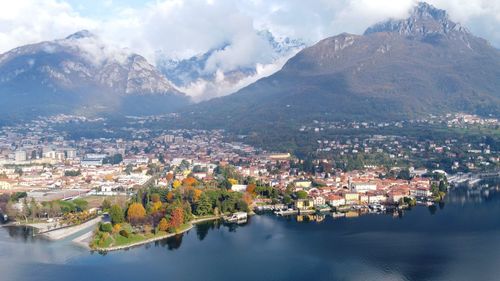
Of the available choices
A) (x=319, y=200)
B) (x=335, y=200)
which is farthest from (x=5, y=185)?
(x=335, y=200)

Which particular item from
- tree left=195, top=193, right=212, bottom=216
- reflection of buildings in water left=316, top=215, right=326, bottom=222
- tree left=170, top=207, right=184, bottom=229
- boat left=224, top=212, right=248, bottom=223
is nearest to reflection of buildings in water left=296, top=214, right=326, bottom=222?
reflection of buildings in water left=316, top=215, right=326, bottom=222

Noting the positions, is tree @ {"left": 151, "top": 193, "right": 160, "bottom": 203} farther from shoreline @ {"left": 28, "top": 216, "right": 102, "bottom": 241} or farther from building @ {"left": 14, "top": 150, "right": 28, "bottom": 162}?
building @ {"left": 14, "top": 150, "right": 28, "bottom": 162}

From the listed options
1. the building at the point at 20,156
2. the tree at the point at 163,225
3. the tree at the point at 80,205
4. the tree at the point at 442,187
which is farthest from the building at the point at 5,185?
the tree at the point at 442,187

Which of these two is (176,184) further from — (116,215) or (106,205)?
(116,215)

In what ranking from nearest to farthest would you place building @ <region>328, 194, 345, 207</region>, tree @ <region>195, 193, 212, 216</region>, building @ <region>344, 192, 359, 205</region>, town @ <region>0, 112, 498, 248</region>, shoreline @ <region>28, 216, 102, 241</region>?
1. shoreline @ <region>28, 216, 102, 241</region>
2. tree @ <region>195, 193, 212, 216</region>
3. town @ <region>0, 112, 498, 248</region>
4. building @ <region>328, 194, 345, 207</region>
5. building @ <region>344, 192, 359, 205</region>

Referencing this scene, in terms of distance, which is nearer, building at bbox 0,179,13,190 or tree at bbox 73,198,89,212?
tree at bbox 73,198,89,212

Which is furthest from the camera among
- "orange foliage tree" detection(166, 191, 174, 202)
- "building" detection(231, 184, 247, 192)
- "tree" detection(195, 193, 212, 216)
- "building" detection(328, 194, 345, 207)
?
"building" detection(231, 184, 247, 192)

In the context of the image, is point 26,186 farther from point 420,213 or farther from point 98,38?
point 98,38
